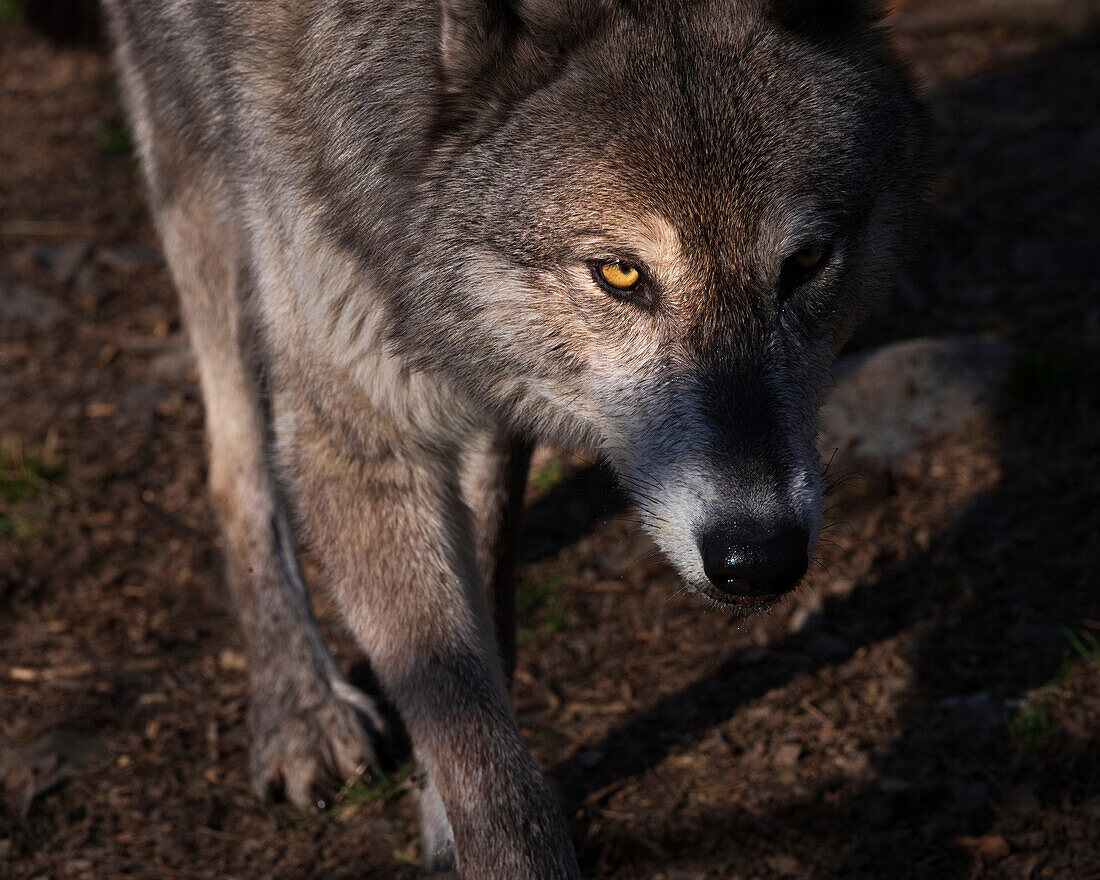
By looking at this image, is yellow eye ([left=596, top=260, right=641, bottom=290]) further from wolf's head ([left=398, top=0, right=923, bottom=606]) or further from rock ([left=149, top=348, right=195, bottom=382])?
rock ([left=149, top=348, right=195, bottom=382])

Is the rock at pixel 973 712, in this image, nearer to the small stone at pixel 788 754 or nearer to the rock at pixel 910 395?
the small stone at pixel 788 754

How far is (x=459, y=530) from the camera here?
3.03 m

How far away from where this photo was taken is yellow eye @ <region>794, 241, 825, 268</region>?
2557mm

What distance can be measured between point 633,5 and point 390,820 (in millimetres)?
2366

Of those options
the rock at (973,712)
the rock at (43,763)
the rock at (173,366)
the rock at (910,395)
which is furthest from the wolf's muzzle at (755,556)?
the rock at (173,366)

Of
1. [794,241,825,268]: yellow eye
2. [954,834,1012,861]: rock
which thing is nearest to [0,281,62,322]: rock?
[794,241,825,268]: yellow eye

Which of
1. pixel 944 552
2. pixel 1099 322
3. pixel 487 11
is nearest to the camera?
pixel 487 11

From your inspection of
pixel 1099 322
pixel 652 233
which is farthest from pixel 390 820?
pixel 1099 322

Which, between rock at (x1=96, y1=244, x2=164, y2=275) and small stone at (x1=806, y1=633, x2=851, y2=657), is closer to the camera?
small stone at (x1=806, y1=633, x2=851, y2=657)

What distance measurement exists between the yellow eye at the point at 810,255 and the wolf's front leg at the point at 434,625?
41.4 inches

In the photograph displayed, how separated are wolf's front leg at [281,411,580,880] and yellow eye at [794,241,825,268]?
41.4 inches

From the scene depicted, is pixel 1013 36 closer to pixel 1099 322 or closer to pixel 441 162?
pixel 1099 322

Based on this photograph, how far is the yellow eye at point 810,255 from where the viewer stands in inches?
101

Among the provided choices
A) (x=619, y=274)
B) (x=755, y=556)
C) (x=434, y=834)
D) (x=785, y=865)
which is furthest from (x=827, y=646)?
(x=619, y=274)
